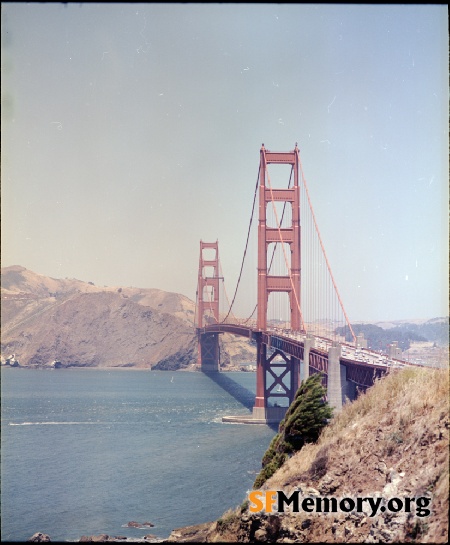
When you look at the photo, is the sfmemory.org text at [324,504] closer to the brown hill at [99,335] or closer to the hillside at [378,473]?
the hillside at [378,473]

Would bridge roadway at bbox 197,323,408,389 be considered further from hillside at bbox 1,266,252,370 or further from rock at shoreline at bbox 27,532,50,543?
hillside at bbox 1,266,252,370

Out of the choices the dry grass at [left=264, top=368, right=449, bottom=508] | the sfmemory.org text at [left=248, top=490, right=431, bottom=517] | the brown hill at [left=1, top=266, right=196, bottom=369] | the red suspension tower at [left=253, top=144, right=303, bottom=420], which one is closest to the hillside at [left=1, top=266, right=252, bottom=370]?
the brown hill at [left=1, top=266, right=196, bottom=369]

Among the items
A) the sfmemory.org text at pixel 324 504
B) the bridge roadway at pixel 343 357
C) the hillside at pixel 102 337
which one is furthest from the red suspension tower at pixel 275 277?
the hillside at pixel 102 337

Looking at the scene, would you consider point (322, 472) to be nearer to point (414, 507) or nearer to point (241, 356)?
point (414, 507)

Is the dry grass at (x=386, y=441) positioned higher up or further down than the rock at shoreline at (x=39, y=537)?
higher up

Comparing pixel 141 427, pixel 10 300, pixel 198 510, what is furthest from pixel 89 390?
pixel 10 300

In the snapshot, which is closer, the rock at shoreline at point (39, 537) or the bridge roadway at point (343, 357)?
the rock at shoreline at point (39, 537)

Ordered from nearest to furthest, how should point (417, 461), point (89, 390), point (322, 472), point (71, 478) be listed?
1. point (417, 461)
2. point (322, 472)
3. point (71, 478)
4. point (89, 390)
